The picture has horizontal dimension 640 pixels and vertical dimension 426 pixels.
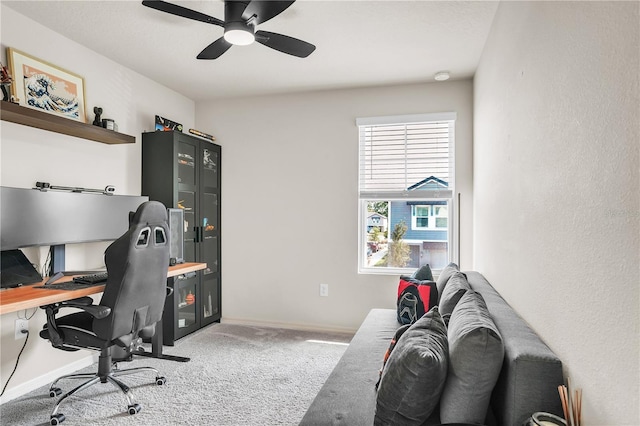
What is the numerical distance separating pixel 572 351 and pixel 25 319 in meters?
3.17

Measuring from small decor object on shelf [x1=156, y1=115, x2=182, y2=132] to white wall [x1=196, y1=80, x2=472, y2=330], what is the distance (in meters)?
0.63

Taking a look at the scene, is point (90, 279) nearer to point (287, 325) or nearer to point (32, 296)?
point (32, 296)

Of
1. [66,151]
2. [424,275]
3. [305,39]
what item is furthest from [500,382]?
[66,151]

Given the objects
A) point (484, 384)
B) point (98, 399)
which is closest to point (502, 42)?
point (484, 384)

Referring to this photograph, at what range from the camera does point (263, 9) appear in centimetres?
215

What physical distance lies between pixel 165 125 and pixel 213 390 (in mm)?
2519

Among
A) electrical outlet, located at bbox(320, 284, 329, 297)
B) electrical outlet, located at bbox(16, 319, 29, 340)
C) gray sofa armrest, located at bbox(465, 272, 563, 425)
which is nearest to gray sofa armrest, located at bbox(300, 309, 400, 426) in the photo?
gray sofa armrest, located at bbox(465, 272, 563, 425)

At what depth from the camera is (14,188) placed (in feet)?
8.02

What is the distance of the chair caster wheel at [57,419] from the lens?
223cm

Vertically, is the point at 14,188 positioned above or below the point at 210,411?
above

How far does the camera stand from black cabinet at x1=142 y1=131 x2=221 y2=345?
376 cm

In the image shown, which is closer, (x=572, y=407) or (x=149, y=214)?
(x=572, y=407)

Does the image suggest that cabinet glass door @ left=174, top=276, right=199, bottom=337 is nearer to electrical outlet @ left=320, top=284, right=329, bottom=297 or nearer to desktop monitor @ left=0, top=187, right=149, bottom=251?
desktop monitor @ left=0, top=187, right=149, bottom=251

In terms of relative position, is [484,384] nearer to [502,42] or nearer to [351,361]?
[351,361]
